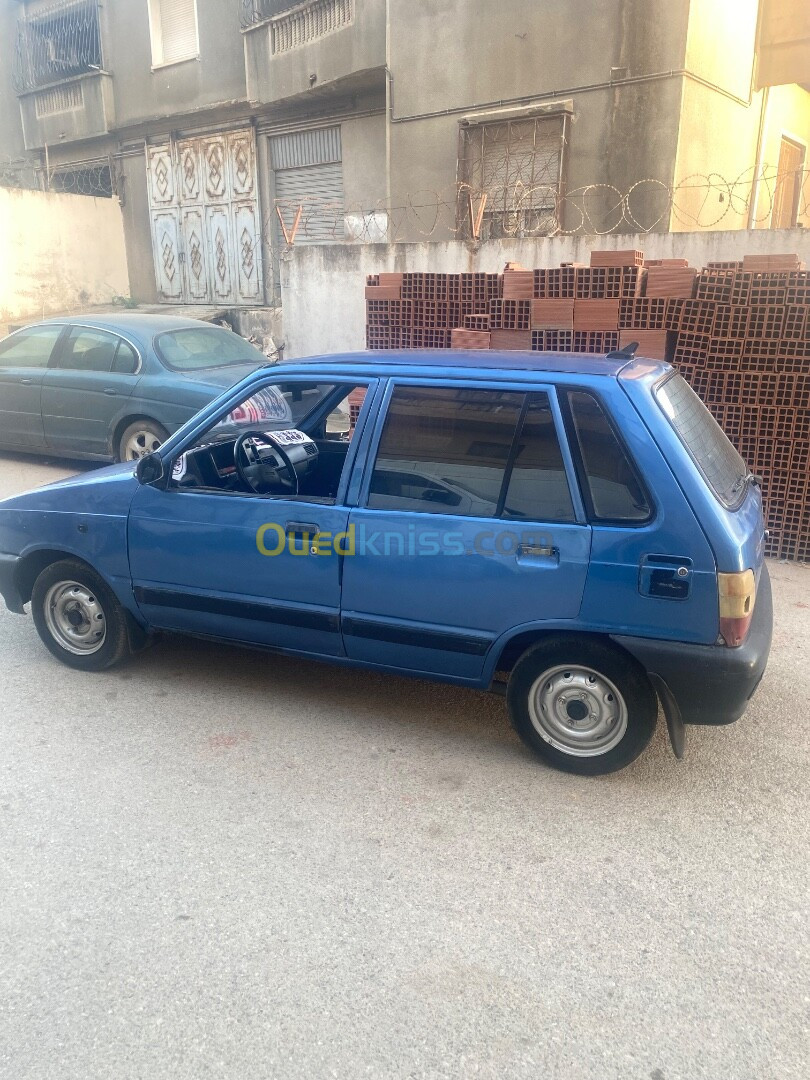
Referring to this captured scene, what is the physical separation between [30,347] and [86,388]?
1.09 metres

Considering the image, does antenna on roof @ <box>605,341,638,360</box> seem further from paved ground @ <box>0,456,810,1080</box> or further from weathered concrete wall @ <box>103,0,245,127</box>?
weathered concrete wall @ <box>103,0,245,127</box>

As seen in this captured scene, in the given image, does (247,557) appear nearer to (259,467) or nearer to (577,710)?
(259,467)

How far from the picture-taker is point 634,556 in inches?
117

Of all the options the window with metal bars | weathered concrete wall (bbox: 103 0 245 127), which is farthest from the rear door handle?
weathered concrete wall (bbox: 103 0 245 127)

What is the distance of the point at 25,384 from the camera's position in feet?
27.5

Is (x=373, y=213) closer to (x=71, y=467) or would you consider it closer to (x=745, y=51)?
(x=745, y=51)

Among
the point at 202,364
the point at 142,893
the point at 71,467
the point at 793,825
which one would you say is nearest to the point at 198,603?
the point at 142,893

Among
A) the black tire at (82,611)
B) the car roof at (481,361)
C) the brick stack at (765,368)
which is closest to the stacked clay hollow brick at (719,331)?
the brick stack at (765,368)

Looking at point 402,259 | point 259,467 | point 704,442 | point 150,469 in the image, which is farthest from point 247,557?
point 402,259

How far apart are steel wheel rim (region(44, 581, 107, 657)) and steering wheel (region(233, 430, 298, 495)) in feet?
3.38

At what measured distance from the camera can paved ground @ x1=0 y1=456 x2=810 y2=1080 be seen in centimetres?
212

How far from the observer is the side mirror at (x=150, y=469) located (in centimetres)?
373

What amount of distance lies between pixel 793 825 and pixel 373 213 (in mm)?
11850

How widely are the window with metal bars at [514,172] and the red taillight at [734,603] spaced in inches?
334
